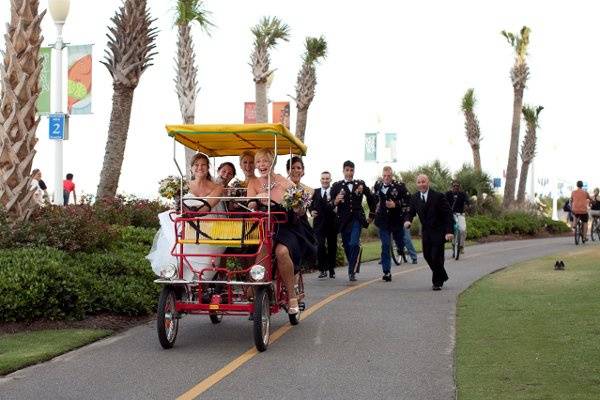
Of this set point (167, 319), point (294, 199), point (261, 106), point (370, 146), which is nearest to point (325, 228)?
point (294, 199)

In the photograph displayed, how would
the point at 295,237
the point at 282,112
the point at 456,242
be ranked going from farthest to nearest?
1. the point at 282,112
2. the point at 456,242
3. the point at 295,237

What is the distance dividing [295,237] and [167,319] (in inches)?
75.3

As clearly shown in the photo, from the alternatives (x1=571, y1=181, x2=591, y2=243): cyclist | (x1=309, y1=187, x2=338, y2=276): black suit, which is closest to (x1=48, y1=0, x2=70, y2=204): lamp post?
(x1=309, y1=187, x2=338, y2=276): black suit

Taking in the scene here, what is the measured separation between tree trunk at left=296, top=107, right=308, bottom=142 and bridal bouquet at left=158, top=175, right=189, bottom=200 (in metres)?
23.9

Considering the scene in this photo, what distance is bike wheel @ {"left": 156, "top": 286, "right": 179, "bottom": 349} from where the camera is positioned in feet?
34.5

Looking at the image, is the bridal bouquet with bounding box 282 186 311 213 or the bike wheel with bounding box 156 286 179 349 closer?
the bike wheel with bounding box 156 286 179 349

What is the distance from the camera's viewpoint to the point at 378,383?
8.99 meters

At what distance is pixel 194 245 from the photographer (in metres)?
11.0

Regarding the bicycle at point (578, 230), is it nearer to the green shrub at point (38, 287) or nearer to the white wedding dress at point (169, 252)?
the green shrub at point (38, 287)

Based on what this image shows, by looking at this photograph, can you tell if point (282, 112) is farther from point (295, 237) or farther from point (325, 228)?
point (295, 237)

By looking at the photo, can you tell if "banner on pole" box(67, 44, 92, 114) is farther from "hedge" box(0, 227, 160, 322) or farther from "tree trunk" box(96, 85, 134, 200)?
"hedge" box(0, 227, 160, 322)

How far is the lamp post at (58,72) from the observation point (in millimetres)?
21562

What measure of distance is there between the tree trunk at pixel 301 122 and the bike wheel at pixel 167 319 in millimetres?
25138

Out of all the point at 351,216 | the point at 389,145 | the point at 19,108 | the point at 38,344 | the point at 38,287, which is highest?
the point at 389,145
